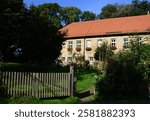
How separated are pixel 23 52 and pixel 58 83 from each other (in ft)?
56.2

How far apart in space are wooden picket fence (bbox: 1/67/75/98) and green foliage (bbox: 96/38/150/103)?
5.96 ft

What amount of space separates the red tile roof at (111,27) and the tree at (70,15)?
29.8 meters

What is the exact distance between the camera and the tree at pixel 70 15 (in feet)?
309

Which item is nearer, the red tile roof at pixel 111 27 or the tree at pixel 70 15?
the red tile roof at pixel 111 27

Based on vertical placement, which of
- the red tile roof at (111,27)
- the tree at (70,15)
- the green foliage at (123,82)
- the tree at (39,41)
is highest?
the tree at (70,15)

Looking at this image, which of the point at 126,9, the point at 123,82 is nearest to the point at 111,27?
the point at 126,9

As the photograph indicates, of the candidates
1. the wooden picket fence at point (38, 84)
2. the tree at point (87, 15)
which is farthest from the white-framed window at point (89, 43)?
the wooden picket fence at point (38, 84)

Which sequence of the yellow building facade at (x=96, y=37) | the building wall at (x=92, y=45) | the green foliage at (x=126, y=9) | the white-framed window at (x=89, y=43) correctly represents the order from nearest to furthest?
the yellow building facade at (x=96, y=37) → the building wall at (x=92, y=45) → the white-framed window at (x=89, y=43) → the green foliage at (x=126, y=9)

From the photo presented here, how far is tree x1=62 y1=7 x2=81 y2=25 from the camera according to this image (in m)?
94.2

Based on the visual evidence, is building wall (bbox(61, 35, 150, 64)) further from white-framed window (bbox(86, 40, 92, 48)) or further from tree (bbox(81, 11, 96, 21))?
tree (bbox(81, 11, 96, 21))

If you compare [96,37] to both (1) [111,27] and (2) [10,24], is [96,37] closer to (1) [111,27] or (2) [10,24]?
(1) [111,27]

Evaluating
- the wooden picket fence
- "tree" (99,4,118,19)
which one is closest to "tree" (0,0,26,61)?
the wooden picket fence

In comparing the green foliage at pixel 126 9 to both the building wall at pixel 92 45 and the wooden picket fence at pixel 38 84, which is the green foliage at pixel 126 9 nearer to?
the building wall at pixel 92 45

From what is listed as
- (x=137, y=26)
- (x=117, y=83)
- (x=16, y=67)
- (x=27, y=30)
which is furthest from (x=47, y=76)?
(x=137, y=26)
